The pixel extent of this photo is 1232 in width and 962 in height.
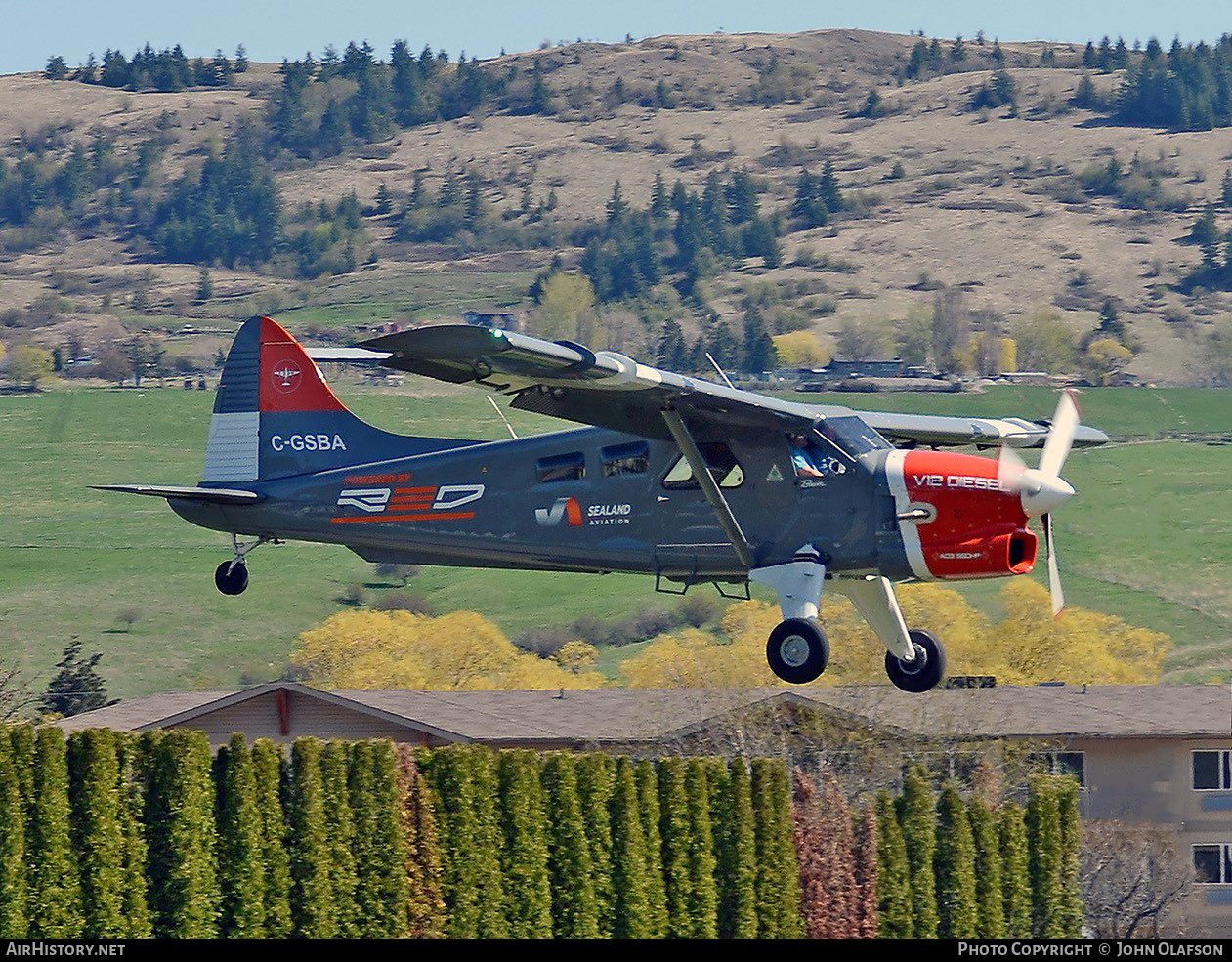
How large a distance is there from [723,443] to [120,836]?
7.20m

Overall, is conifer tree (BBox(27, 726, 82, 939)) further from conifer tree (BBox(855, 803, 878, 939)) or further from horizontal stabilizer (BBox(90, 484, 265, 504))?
conifer tree (BBox(855, 803, 878, 939))

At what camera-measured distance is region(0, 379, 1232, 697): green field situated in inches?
3602

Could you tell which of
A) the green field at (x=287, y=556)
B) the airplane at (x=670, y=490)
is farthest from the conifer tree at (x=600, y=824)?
the green field at (x=287, y=556)

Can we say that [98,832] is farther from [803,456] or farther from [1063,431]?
[1063,431]

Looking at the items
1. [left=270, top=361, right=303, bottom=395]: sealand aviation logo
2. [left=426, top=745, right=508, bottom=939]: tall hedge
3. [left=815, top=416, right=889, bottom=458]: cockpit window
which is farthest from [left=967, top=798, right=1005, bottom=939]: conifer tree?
[left=270, top=361, right=303, bottom=395]: sealand aviation logo

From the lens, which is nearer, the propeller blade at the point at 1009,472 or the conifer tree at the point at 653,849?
the propeller blade at the point at 1009,472

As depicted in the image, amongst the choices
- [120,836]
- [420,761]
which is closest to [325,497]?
[420,761]

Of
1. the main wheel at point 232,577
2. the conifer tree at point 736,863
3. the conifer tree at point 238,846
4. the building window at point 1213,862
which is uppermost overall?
the main wheel at point 232,577

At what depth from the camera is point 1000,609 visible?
8188cm

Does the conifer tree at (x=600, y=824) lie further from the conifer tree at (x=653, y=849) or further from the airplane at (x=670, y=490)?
the airplane at (x=670, y=490)

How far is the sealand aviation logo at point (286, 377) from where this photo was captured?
27.0 meters

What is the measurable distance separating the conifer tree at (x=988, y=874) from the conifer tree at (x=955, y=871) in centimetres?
17

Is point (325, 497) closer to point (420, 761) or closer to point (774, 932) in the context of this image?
point (420, 761)

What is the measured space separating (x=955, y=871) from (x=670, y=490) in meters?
6.92
